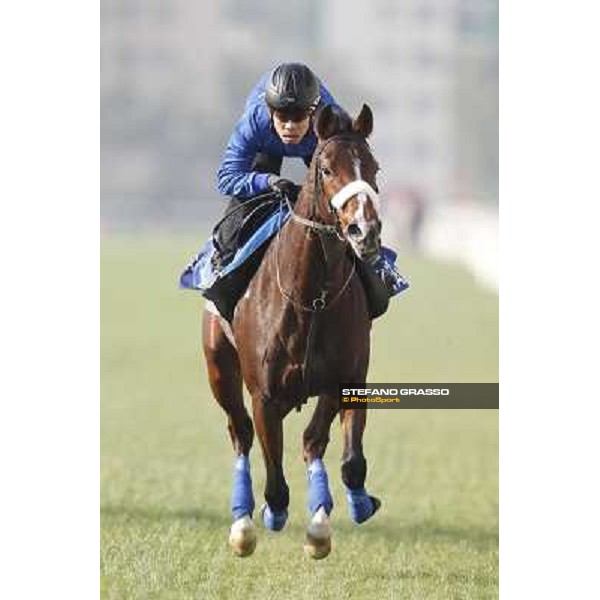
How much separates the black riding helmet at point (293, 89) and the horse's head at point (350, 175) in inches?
12.2

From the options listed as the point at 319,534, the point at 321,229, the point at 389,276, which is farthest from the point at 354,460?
the point at 321,229

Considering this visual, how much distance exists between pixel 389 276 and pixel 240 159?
2.88 feet

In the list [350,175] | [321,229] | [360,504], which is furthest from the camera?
[360,504]

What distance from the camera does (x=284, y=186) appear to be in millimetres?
6512

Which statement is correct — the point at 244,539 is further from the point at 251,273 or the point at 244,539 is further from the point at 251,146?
the point at 251,146

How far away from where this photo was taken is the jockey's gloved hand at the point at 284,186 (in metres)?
6.50

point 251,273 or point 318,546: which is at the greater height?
point 251,273

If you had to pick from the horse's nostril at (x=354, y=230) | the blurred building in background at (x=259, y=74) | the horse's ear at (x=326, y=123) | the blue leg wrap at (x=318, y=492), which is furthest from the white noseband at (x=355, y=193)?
the blurred building in background at (x=259, y=74)

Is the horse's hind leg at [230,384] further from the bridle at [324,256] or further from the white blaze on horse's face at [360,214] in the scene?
the white blaze on horse's face at [360,214]
